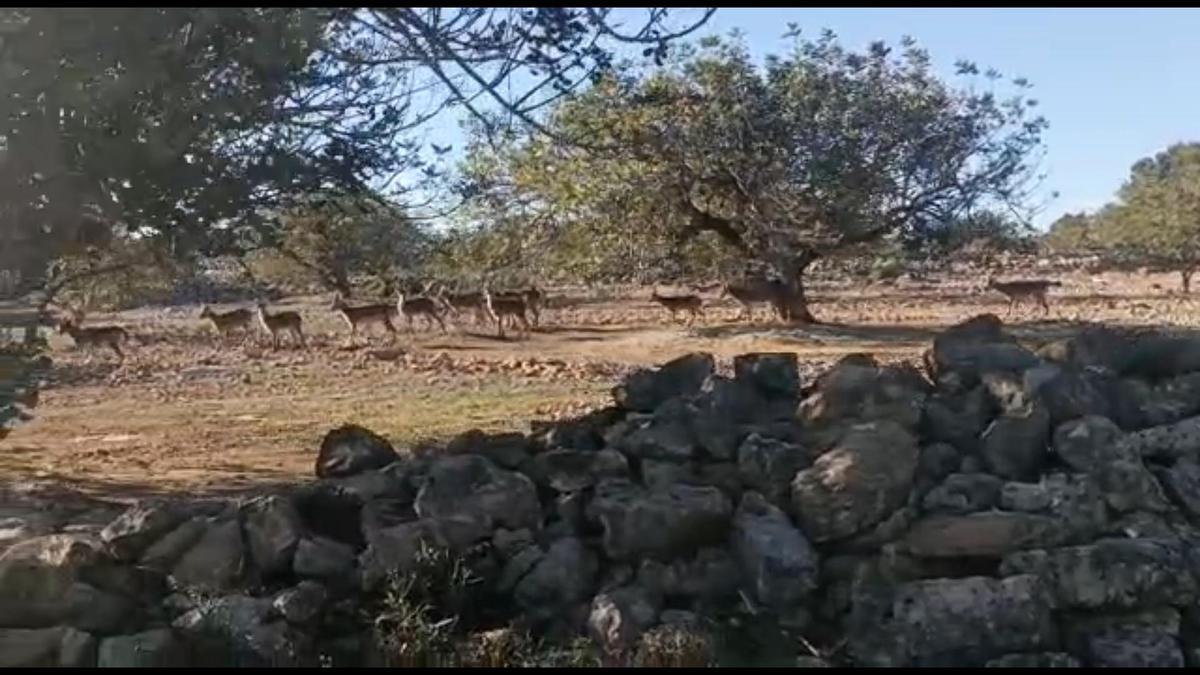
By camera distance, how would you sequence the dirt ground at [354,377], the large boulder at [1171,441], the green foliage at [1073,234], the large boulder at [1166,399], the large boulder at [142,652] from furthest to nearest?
1. the green foliage at [1073,234]
2. the dirt ground at [354,377]
3. the large boulder at [1166,399]
4. the large boulder at [1171,441]
5. the large boulder at [142,652]

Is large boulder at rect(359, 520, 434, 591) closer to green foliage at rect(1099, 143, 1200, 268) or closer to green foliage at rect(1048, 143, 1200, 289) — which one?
green foliage at rect(1048, 143, 1200, 289)

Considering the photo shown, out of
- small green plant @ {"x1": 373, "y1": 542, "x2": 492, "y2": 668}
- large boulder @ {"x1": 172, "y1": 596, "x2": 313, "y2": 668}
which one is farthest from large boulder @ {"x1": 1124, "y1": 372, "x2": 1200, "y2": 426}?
large boulder @ {"x1": 172, "y1": 596, "x2": 313, "y2": 668}

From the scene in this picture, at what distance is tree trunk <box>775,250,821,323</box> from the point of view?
25.7 metres

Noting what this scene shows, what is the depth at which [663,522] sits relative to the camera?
16.1 feet

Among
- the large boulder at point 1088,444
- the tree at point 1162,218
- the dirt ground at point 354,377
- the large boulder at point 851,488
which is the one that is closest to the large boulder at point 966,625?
the large boulder at point 851,488

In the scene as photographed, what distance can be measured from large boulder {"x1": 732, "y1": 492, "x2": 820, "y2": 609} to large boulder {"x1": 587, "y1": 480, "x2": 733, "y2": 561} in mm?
103

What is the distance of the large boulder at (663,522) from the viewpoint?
4.91 metres

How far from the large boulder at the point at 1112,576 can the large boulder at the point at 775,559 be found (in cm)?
75

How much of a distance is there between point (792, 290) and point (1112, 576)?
2151 centimetres

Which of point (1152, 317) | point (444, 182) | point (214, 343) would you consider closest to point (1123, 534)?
point (444, 182)

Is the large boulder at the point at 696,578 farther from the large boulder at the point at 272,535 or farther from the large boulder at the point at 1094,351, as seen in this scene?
the large boulder at the point at 1094,351

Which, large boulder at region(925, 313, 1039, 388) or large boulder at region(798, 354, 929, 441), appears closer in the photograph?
large boulder at region(798, 354, 929, 441)

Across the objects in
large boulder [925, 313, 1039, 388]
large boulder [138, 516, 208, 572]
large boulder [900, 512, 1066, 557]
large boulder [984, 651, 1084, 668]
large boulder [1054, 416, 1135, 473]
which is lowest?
large boulder [984, 651, 1084, 668]

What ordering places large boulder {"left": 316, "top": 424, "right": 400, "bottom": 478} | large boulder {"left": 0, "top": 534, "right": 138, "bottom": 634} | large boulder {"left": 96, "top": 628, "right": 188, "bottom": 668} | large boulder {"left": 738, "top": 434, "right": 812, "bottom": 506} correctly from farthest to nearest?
large boulder {"left": 316, "top": 424, "right": 400, "bottom": 478}, large boulder {"left": 738, "top": 434, "right": 812, "bottom": 506}, large boulder {"left": 0, "top": 534, "right": 138, "bottom": 634}, large boulder {"left": 96, "top": 628, "right": 188, "bottom": 668}
